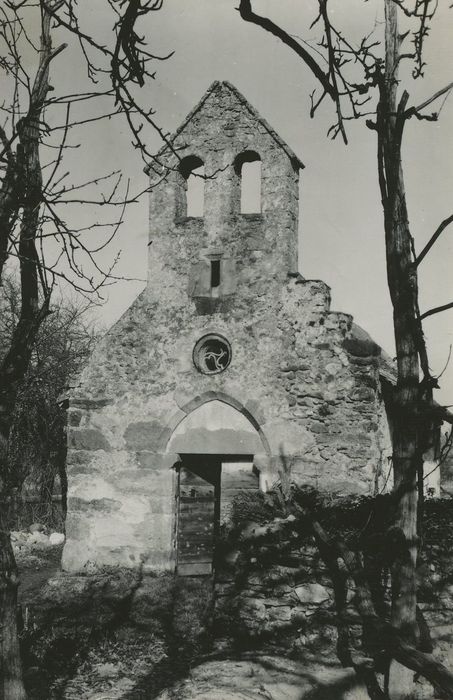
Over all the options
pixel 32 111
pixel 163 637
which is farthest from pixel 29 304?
pixel 163 637

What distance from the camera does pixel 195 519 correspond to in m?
9.20

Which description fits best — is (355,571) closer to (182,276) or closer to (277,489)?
(277,489)

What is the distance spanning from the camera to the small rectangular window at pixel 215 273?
30.4 ft

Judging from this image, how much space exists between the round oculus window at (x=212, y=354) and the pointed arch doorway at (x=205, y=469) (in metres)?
0.50

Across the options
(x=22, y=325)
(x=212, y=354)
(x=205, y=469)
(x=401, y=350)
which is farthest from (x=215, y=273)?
(x=401, y=350)

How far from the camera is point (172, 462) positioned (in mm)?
9070

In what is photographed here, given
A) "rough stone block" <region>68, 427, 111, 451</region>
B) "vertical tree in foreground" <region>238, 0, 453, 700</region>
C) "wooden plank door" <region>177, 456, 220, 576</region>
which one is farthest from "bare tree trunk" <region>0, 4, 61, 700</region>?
"wooden plank door" <region>177, 456, 220, 576</region>

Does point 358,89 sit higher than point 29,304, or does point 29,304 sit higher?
point 358,89

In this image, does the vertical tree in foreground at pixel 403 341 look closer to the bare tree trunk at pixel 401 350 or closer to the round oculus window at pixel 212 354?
the bare tree trunk at pixel 401 350

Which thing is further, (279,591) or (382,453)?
(382,453)

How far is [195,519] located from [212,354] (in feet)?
7.90

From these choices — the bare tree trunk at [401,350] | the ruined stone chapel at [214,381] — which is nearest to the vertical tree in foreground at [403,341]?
the bare tree trunk at [401,350]

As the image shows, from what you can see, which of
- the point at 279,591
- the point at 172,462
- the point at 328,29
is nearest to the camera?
the point at 328,29

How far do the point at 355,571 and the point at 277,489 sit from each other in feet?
14.1
